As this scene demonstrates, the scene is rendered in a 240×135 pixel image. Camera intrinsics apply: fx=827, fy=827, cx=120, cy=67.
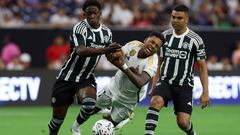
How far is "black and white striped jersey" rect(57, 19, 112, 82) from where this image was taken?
12.1 meters

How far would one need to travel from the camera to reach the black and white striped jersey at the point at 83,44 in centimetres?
1209

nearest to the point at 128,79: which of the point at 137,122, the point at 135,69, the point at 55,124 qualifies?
the point at 135,69

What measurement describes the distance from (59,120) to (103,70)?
9.00 meters

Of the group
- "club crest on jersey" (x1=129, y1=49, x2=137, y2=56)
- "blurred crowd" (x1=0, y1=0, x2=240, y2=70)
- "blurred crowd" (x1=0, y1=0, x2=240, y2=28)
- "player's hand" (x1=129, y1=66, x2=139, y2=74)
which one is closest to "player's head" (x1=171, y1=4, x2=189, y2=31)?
"club crest on jersey" (x1=129, y1=49, x2=137, y2=56)

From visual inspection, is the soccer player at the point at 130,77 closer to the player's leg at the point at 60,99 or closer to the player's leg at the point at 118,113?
the player's leg at the point at 118,113

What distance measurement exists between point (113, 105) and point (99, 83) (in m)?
7.62

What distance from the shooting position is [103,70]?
21.4 metres

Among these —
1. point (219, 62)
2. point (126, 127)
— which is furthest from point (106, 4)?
point (126, 127)

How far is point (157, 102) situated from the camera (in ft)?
39.7

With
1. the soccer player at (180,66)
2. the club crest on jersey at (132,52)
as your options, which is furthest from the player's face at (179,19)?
the club crest on jersey at (132,52)

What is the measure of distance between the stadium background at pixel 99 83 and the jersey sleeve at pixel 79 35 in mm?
3129

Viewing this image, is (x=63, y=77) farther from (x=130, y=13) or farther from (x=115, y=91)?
(x=130, y=13)

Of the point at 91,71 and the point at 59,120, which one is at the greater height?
the point at 91,71

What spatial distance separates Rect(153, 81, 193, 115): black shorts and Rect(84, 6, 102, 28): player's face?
1392 millimetres
